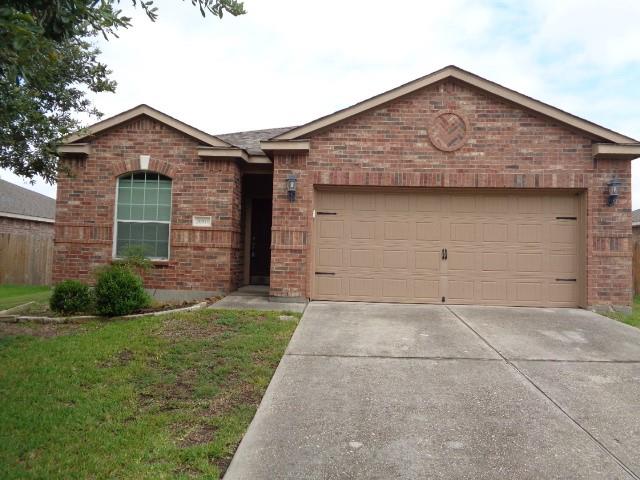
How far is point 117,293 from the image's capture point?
25.0 feet

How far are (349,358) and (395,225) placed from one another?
4.26m

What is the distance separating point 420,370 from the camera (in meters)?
5.16

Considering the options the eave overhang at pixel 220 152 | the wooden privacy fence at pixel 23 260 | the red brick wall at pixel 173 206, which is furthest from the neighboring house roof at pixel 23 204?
the eave overhang at pixel 220 152

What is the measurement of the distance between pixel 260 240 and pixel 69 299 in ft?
16.6

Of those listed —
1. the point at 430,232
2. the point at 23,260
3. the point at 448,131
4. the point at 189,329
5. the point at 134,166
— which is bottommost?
the point at 189,329

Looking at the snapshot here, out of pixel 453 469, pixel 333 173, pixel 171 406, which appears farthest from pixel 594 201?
pixel 171 406

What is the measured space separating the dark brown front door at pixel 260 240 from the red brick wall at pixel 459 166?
2736 mm

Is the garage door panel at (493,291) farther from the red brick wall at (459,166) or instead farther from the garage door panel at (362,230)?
the garage door panel at (362,230)

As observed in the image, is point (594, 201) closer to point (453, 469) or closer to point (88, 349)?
point (453, 469)

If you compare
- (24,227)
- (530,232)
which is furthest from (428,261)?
(24,227)

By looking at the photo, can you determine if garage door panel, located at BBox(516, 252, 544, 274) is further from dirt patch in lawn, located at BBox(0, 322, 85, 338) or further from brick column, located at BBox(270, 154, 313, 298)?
dirt patch in lawn, located at BBox(0, 322, 85, 338)

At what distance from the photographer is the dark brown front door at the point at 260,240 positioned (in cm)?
1179

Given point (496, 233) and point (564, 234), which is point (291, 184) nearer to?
point (496, 233)

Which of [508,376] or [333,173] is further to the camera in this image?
[333,173]
